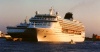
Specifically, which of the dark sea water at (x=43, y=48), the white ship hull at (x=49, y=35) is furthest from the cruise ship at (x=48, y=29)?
the dark sea water at (x=43, y=48)

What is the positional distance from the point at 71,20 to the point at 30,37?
26.9 metres

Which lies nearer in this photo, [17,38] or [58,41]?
[58,41]

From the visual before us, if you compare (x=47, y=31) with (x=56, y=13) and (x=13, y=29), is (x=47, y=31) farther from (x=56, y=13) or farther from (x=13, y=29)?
(x=13, y=29)

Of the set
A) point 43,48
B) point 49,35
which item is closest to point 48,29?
point 49,35

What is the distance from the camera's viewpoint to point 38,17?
14738 cm

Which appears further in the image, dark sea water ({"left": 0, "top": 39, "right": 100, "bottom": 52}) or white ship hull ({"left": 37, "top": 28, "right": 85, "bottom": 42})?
white ship hull ({"left": 37, "top": 28, "right": 85, "bottom": 42})

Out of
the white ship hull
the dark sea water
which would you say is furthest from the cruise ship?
the dark sea water

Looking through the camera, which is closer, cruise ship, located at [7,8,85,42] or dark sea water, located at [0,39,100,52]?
dark sea water, located at [0,39,100,52]

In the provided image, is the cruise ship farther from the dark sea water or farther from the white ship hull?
the dark sea water

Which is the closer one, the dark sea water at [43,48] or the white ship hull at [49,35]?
the dark sea water at [43,48]

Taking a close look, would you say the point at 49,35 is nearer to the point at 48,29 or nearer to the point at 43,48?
the point at 48,29

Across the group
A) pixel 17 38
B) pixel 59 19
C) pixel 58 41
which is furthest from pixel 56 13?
pixel 17 38

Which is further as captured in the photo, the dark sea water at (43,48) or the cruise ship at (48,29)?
the cruise ship at (48,29)

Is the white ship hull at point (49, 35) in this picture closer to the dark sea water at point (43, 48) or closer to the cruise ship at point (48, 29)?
the cruise ship at point (48, 29)
